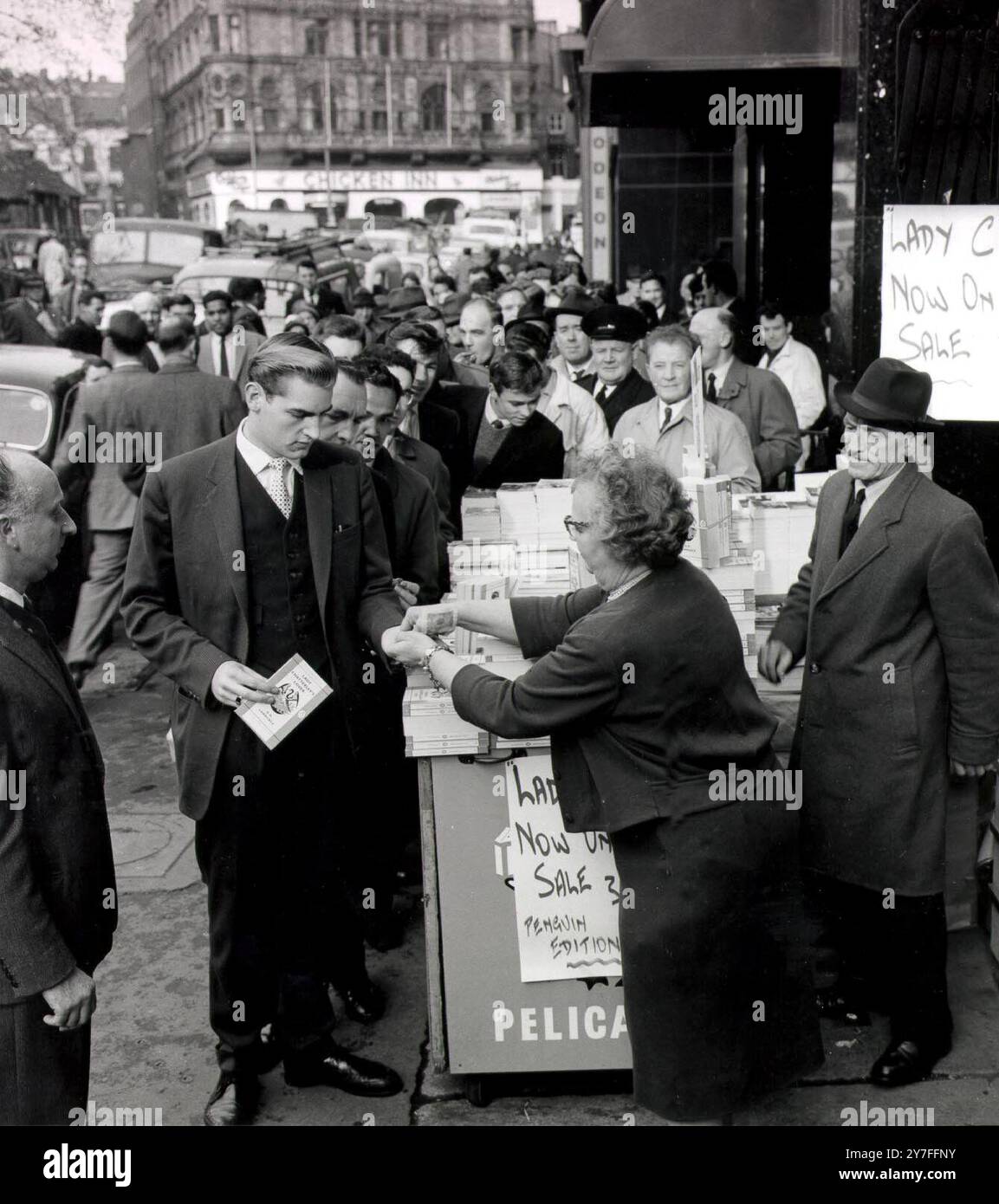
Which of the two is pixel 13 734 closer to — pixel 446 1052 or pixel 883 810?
pixel 446 1052

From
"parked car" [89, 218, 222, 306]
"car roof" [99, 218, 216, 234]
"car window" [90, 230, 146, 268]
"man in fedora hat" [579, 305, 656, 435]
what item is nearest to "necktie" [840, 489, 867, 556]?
"man in fedora hat" [579, 305, 656, 435]

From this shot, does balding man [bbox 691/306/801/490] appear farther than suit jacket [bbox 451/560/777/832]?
Yes

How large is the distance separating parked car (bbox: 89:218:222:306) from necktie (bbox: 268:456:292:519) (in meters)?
24.9

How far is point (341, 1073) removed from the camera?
4.16 meters

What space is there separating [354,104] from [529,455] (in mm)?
73218

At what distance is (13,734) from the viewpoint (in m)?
2.79

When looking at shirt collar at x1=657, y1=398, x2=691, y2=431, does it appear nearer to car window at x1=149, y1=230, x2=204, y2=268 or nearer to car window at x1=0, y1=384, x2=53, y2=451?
car window at x1=0, y1=384, x2=53, y2=451

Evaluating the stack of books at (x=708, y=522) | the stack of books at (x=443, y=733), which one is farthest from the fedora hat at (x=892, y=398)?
the stack of books at (x=443, y=733)

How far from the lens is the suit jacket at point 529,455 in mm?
6566

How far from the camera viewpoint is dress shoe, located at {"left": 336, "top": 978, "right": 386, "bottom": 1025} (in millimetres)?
4605

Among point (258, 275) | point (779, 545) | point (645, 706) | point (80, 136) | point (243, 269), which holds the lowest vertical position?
point (645, 706)

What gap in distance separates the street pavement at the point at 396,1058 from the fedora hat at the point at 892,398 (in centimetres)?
197

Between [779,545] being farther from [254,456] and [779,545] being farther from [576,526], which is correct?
[254,456]

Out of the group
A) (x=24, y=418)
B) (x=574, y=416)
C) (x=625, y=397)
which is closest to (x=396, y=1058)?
(x=574, y=416)
